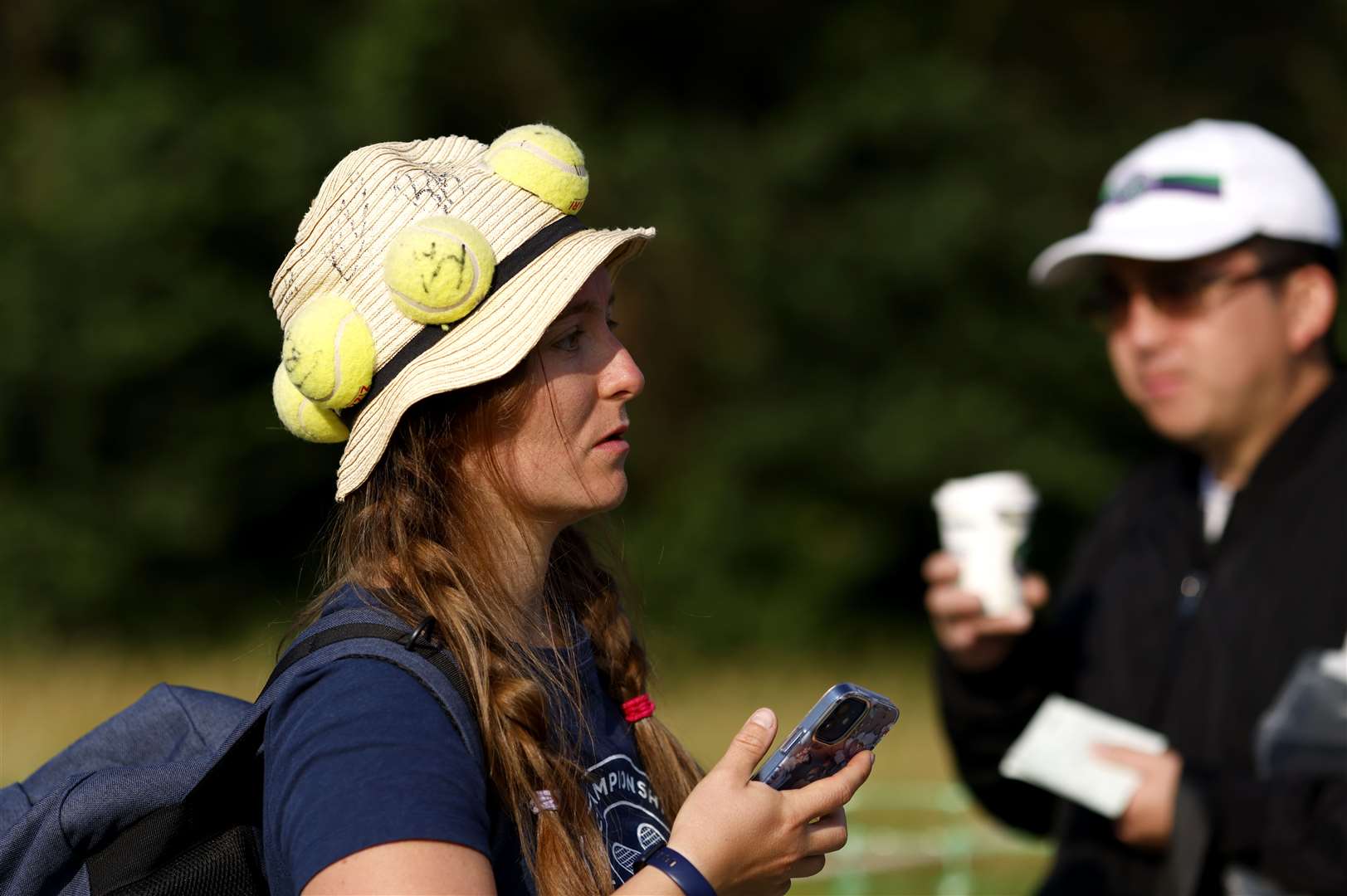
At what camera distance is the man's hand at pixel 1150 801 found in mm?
2887

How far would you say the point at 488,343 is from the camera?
1806mm

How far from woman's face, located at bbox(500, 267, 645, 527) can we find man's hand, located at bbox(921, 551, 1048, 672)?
1.37 m

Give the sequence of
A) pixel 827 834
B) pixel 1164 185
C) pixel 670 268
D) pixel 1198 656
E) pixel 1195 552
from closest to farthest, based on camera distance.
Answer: pixel 827 834 → pixel 1198 656 → pixel 1195 552 → pixel 1164 185 → pixel 670 268

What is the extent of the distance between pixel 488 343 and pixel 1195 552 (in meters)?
2.05

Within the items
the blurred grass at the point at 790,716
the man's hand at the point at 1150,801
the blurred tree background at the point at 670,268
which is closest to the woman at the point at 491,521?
the blurred grass at the point at 790,716

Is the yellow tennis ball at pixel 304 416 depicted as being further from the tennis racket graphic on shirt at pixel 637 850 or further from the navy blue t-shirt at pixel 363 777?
the tennis racket graphic on shirt at pixel 637 850

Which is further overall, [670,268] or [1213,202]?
[670,268]

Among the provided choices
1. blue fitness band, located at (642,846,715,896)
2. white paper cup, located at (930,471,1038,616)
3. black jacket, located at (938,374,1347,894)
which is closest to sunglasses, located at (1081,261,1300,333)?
black jacket, located at (938,374,1347,894)

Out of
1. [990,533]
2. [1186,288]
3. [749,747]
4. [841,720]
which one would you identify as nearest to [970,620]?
[990,533]

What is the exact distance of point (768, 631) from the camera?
1277 cm

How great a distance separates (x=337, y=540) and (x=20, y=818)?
1.55 ft

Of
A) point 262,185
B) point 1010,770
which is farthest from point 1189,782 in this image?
point 262,185

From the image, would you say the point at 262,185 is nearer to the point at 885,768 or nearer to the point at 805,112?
the point at 805,112

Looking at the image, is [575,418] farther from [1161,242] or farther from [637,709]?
[1161,242]
